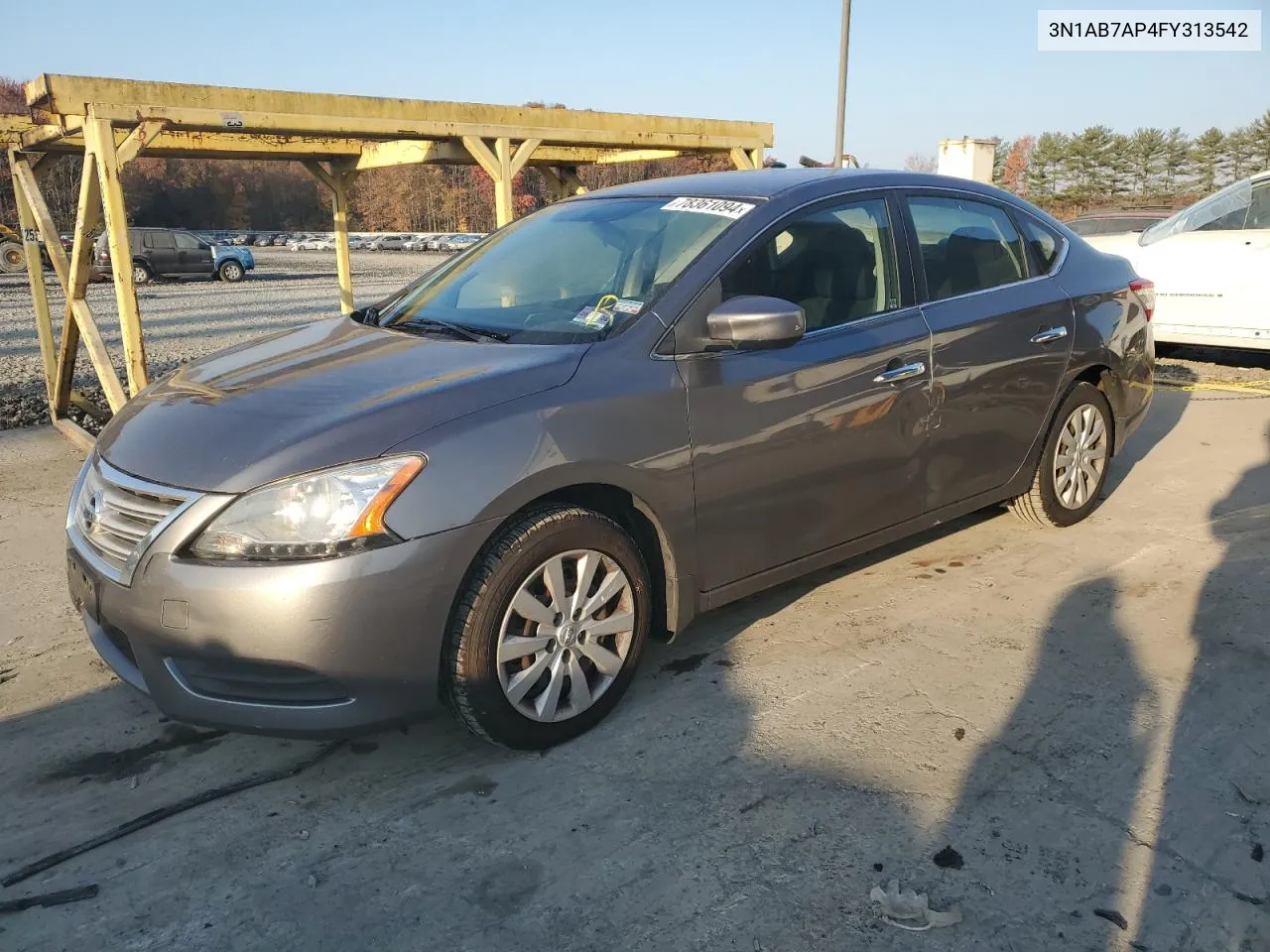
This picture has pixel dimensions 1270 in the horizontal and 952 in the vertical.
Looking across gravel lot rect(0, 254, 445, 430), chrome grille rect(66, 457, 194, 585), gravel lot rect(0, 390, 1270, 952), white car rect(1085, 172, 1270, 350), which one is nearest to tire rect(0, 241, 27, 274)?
gravel lot rect(0, 254, 445, 430)

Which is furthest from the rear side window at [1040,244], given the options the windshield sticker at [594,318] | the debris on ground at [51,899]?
the debris on ground at [51,899]

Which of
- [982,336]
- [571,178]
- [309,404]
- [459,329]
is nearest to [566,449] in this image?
[309,404]

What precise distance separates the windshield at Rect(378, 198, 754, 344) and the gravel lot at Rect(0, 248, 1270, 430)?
566cm

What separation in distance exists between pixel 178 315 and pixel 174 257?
41.3 feet

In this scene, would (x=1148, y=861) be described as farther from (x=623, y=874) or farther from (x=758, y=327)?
(x=758, y=327)

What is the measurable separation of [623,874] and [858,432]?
1.86m

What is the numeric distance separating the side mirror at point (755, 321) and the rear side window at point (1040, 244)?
1.97 m

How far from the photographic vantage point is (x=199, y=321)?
17.3 metres

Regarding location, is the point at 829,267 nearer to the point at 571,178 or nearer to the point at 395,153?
the point at 395,153

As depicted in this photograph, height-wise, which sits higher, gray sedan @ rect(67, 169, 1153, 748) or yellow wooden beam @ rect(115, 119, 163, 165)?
yellow wooden beam @ rect(115, 119, 163, 165)

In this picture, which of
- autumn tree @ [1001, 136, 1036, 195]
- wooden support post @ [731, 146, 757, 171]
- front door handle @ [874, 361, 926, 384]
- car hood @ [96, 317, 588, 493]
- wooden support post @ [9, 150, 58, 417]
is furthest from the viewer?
autumn tree @ [1001, 136, 1036, 195]

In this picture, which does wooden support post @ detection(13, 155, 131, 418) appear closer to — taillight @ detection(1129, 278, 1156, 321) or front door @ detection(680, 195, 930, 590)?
front door @ detection(680, 195, 930, 590)

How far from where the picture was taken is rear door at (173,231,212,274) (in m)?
29.4

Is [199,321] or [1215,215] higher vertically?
[1215,215]
